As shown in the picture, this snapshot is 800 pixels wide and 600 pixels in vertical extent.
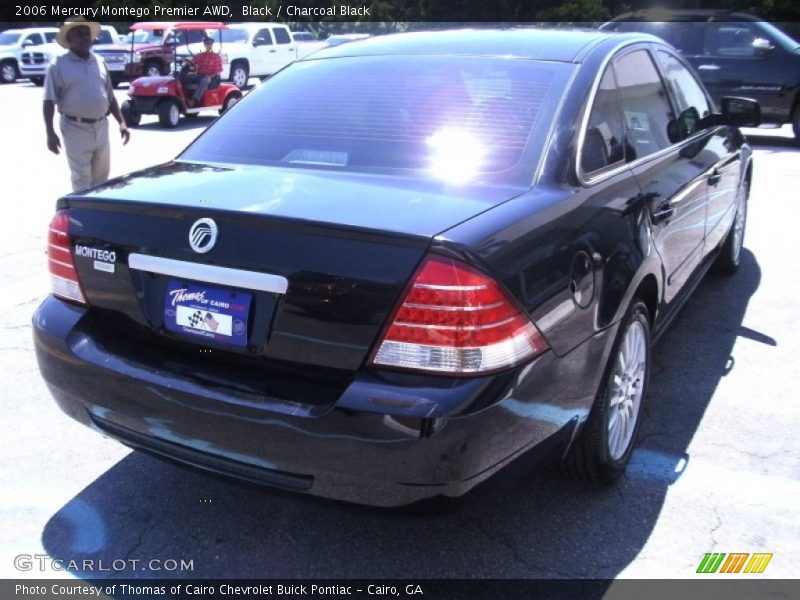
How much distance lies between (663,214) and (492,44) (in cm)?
101

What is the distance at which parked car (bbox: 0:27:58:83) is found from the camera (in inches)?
1049

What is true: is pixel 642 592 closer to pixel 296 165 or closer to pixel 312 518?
pixel 312 518

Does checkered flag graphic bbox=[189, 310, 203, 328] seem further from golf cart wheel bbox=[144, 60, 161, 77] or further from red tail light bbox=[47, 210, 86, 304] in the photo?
golf cart wheel bbox=[144, 60, 161, 77]

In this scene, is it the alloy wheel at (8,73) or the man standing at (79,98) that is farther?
the alloy wheel at (8,73)

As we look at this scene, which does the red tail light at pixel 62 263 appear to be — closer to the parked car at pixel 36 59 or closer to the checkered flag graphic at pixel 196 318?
the checkered flag graphic at pixel 196 318

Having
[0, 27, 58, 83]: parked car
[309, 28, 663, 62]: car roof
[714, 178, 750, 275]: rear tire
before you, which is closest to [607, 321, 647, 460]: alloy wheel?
[309, 28, 663, 62]: car roof

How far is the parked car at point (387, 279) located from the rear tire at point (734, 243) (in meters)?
2.17

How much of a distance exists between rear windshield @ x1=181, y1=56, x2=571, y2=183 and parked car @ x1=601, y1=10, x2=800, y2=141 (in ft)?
33.2

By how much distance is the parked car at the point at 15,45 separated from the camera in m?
26.6

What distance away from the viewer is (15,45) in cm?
2684

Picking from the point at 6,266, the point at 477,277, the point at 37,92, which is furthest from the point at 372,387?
the point at 37,92

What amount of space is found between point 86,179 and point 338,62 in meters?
4.11

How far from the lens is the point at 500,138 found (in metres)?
2.80

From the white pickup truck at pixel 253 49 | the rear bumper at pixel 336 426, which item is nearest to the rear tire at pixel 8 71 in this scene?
the white pickup truck at pixel 253 49
